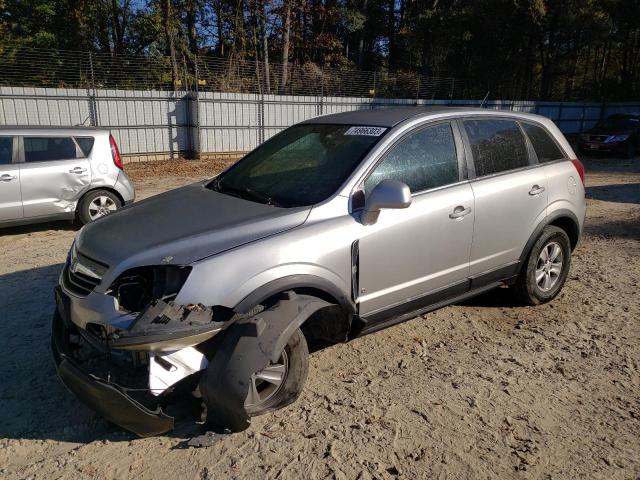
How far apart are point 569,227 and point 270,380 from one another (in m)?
3.37

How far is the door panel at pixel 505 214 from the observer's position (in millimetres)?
3984

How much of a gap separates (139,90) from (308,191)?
571 inches

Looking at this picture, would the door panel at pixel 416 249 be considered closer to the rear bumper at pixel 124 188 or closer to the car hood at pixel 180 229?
the car hood at pixel 180 229

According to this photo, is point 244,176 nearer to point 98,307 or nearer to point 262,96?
point 98,307

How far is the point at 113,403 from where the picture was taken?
264cm

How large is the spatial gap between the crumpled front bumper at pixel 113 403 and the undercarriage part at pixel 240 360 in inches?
10.2

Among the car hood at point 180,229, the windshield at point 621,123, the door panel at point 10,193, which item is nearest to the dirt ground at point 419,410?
the car hood at point 180,229

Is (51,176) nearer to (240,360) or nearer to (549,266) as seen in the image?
(240,360)

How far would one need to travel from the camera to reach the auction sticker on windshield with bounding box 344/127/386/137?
368 cm

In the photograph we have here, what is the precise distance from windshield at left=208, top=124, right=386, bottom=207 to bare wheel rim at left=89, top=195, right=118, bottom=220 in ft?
13.2

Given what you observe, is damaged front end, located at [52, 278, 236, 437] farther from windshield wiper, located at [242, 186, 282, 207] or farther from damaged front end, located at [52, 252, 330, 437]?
windshield wiper, located at [242, 186, 282, 207]

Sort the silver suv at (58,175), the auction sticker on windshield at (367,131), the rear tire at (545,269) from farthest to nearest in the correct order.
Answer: the silver suv at (58,175), the rear tire at (545,269), the auction sticker on windshield at (367,131)

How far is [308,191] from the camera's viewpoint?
3.47 metres

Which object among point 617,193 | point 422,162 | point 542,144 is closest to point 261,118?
point 617,193
